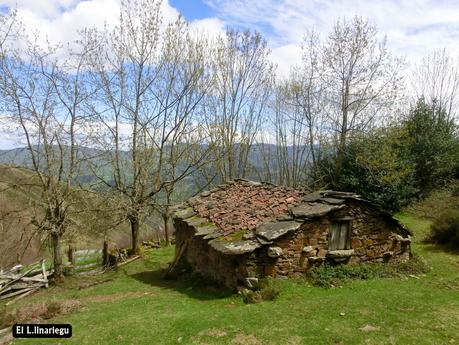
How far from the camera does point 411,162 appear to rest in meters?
20.5

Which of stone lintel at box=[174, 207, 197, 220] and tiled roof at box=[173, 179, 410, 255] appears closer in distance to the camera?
tiled roof at box=[173, 179, 410, 255]

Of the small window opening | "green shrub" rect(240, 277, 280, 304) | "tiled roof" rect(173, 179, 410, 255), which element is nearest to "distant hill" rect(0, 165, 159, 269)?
"tiled roof" rect(173, 179, 410, 255)

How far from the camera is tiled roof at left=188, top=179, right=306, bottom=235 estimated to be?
35.0 feet

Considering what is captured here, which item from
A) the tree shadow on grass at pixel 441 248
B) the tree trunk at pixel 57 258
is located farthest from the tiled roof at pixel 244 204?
the tree shadow on grass at pixel 441 248

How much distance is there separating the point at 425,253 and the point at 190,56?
13.5 meters

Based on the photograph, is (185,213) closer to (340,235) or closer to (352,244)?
(340,235)

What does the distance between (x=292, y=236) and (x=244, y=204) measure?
9.84 ft

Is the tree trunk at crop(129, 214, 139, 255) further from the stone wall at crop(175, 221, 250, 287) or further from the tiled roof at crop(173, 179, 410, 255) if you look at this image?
the tiled roof at crop(173, 179, 410, 255)

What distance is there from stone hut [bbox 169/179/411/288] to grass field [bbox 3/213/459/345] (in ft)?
2.21

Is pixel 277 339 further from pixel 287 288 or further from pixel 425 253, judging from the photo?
Result: pixel 425 253

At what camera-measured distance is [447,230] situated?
13.4 m

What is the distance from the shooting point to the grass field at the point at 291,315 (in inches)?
262

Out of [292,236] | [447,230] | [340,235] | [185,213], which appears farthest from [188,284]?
[447,230]

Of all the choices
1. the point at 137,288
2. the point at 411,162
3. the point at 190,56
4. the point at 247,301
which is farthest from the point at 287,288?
the point at 411,162
